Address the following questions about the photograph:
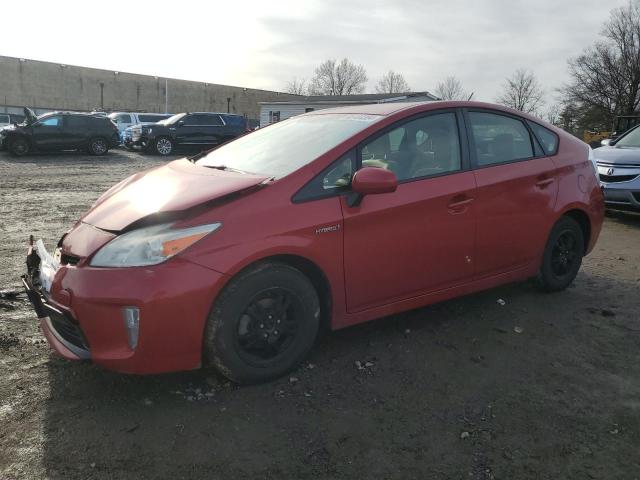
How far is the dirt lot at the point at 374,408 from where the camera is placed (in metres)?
2.41

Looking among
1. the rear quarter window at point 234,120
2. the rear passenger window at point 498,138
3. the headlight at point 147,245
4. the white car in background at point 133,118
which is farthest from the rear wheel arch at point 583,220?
the white car in background at point 133,118

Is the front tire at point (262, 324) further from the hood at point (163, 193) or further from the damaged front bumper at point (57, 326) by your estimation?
the damaged front bumper at point (57, 326)

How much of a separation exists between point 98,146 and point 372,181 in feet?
65.8

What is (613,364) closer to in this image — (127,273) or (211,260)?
(211,260)

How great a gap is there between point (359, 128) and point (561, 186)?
6.48 ft

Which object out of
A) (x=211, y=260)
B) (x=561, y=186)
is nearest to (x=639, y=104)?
(x=561, y=186)

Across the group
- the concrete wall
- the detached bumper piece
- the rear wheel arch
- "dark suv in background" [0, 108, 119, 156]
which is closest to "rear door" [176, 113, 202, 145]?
"dark suv in background" [0, 108, 119, 156]

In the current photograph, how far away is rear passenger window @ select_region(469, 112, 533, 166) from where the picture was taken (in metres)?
4.01

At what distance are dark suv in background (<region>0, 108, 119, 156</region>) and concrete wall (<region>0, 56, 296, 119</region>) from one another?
171 ft

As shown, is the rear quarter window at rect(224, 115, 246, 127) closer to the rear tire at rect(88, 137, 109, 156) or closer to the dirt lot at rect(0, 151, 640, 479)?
the rear tire at rect(88, 137, 109, 156)

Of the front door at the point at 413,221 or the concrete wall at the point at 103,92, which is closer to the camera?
the front door at the point at 413,221

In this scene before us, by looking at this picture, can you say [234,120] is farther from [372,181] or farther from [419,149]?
[372,181]

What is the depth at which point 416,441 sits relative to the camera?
260cm

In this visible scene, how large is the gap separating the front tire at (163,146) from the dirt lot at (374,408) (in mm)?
18956
